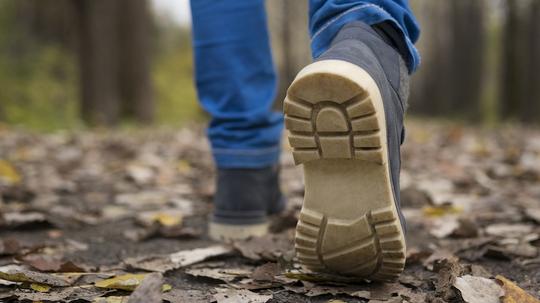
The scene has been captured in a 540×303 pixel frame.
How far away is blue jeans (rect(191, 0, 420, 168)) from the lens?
196 cm

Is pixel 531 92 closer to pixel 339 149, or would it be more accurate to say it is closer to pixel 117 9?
pixel 117 9

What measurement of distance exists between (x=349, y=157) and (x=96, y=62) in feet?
27.2

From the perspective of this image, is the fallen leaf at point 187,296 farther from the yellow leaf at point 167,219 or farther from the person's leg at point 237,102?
the yellow leaf at point 167,219

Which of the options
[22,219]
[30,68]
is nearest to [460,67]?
[30,68]

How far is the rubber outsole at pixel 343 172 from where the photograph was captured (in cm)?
122

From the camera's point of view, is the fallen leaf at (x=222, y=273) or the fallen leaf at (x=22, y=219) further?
the fallen leaf at (x=22, y=219)

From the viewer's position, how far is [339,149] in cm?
125

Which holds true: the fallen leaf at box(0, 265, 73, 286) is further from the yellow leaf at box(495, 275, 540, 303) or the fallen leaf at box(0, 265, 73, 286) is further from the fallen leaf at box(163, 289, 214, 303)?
the yellow leaf at box(495, 275, 540, 303)

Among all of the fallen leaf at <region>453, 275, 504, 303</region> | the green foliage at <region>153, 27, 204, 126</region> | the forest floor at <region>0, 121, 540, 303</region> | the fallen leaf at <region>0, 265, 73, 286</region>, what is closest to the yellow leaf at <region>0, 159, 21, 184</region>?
the forest floor at <region>0, 121, 540, 303</region>

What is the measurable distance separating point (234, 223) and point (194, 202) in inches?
35.1

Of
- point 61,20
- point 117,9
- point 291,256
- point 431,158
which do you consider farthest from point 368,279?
point 61,20

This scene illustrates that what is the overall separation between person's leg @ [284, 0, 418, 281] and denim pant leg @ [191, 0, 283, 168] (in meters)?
0.55

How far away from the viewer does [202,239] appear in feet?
6.86

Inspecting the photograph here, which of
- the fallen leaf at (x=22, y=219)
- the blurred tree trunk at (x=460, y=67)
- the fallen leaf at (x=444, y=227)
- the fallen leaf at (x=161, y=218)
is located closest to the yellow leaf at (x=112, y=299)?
the fallen leaf at (x=161, y=218)
